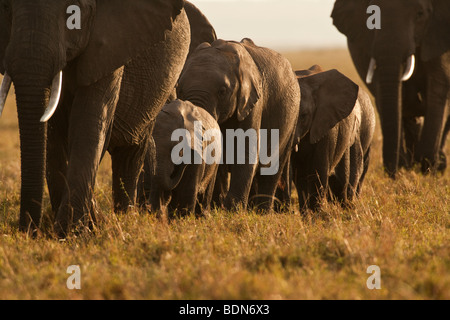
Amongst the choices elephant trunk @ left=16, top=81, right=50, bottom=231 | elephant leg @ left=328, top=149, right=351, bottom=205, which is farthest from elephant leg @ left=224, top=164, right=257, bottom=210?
elephant trunk @ left=16, top=81, right=50, bottom=231

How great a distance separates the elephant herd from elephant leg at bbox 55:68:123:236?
1 cm

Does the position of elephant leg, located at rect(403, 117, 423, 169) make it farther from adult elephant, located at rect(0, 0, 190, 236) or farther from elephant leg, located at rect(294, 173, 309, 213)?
adult elephant, located at rect(0, 0, 190, 236)

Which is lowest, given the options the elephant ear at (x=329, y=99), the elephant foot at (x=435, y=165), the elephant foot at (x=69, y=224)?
the elephant foot at (x=435, y=165)

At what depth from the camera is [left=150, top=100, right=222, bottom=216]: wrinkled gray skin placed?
25.9 ft

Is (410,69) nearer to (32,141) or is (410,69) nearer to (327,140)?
(327,140)

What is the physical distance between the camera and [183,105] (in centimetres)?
803

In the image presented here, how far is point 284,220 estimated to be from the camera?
24.7ft

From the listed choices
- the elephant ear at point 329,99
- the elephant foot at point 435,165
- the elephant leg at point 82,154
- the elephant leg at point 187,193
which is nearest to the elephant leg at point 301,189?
the elephant ear at point 329,99

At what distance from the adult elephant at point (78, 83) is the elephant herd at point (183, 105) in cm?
1

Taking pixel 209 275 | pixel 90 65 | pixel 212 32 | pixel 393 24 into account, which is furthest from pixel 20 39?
pixel 393 24

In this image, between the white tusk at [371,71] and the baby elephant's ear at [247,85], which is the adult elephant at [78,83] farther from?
the white tusk at [371,71]

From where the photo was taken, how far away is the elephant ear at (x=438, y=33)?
12.4 meters
